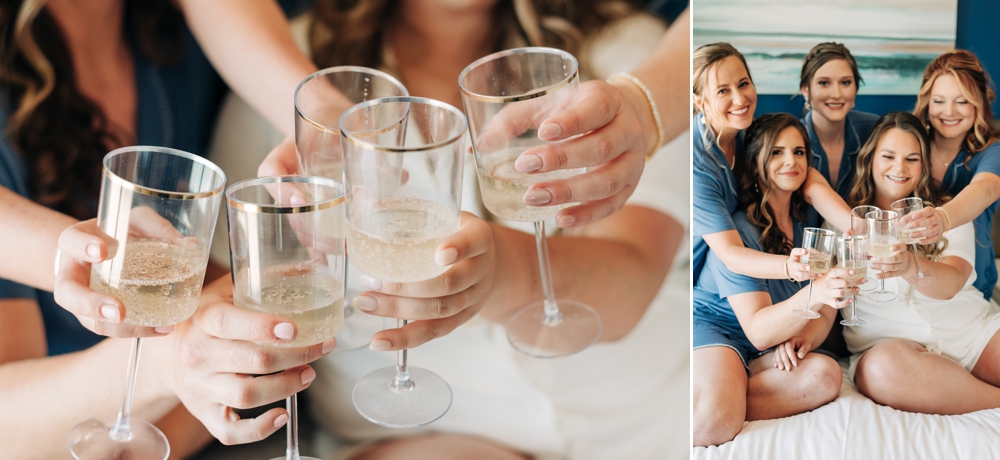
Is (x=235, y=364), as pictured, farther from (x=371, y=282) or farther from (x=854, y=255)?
(x=854, y=255)

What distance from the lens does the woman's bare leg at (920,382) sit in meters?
1.39

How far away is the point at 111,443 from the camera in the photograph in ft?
3.34

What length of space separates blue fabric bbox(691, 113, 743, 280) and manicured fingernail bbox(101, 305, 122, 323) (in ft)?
3.29

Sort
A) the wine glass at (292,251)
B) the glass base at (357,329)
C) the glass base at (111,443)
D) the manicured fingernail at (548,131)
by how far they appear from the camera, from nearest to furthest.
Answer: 1. the wine glass at (292,251)
2. the manicured fingernail at (548,131)
3. the glass base at (111,443)
4. the glass base at (357,329)

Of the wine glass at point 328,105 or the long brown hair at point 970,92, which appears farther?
the long brown hair at point 970,92

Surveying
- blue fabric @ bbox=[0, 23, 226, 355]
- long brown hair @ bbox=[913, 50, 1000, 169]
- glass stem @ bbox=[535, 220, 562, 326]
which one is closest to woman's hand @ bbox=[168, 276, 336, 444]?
glass stem @ bbox=[535, 220, 562, 326]

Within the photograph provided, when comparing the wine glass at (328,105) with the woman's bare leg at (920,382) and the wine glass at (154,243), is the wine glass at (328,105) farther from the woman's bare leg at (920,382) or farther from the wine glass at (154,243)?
the woman's bare leg at (920,382)

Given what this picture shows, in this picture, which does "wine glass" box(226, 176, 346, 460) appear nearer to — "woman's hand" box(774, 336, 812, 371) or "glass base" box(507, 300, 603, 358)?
"glass base" box(507, 300, 603, 358)

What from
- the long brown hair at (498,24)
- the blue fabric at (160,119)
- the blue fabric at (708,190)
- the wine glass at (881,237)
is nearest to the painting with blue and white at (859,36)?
the blue fabric at (708,190)

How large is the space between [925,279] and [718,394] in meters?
0.42

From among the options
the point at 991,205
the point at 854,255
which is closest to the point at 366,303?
the point at 854,255

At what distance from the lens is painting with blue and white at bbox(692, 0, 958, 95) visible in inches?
54.9

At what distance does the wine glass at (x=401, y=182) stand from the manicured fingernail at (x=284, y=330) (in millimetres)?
96

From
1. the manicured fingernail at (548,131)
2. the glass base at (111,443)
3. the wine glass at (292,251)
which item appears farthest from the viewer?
the glass base at (111,443)
